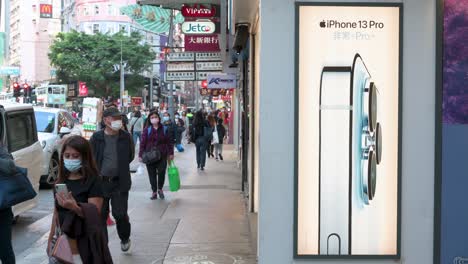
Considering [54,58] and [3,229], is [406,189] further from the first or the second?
[54,58]

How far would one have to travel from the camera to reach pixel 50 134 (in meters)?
15.0

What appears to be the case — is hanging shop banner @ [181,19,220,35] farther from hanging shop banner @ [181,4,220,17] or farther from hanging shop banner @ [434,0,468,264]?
hanging shop banner @ [434,0,468,264]

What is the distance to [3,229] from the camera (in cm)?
558

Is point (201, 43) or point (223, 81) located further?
point (223, 81)

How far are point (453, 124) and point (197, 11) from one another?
37.3 ft

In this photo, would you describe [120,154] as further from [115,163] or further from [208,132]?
[208,132]

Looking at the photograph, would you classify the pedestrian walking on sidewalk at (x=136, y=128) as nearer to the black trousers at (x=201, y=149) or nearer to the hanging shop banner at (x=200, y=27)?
the black trousers at (x=201, y=149)

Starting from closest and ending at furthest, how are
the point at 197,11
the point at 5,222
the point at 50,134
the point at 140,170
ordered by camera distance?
the point at 5,222, the point at 50,134, the point at 197,11, the point at 140,170

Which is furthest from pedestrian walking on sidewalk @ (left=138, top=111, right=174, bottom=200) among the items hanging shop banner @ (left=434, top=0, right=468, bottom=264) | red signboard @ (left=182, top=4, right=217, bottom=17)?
hanging shop banner @ (left=434, top=0, right=468, bottom=264)

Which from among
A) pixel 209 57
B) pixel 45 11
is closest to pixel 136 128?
pixel 209 57

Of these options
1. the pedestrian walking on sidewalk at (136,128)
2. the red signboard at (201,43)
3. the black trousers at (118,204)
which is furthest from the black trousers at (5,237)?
the pedestrian walking on sidewalk at (136,128)

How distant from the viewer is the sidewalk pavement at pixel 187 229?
744cm

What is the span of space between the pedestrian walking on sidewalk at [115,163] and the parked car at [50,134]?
6.37 m

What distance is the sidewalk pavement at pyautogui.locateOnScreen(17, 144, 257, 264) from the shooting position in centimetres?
744
